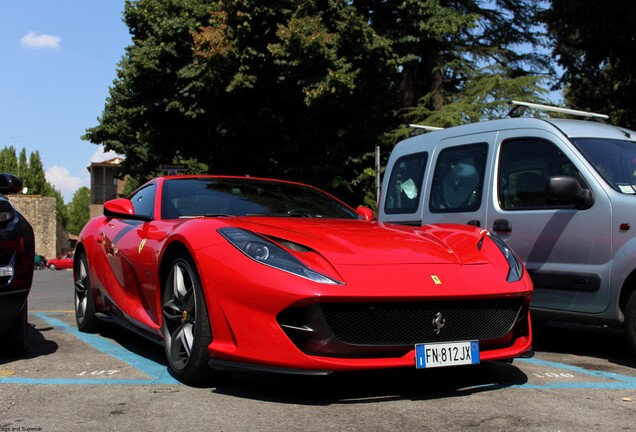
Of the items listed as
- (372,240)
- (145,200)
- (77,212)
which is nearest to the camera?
(372,240)

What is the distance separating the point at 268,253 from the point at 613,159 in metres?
3.34

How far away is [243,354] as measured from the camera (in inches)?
149

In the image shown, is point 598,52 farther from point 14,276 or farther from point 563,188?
point 14,276

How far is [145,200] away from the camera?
19.0ft

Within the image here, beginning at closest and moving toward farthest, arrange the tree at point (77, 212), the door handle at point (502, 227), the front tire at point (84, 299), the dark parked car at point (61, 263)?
1. the door handle at point (502, 227)
2. the front tire at point (84, 299)
3. the dark parked car at point (61, 263)
4. the tree at point (77, 212)

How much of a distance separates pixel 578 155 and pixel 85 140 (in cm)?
→ 3335

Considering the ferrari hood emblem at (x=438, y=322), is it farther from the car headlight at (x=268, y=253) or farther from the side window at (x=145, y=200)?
the side window at (x=145, y=200)

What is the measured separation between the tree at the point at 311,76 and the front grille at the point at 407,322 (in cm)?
1372

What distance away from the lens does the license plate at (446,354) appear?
12.3ft

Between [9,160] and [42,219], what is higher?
[9,160]

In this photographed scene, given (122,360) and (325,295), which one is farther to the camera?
(122,360)

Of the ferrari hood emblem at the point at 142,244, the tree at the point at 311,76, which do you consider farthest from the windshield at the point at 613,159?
the tree at the point at 311,76

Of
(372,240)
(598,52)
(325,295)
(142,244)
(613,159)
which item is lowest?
(325,295)

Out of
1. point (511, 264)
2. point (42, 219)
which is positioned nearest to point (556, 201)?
point (511, 264)
